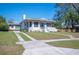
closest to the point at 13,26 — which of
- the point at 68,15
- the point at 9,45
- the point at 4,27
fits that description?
the point at 4,27

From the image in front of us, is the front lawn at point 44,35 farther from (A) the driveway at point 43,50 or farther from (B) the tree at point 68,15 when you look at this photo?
(B) the tree at point 68,15

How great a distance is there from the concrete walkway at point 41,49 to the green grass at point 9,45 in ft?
0.48

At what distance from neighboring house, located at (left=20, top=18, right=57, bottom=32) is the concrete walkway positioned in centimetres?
39

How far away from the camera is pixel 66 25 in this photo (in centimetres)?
570

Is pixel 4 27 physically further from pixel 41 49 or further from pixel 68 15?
pixel 68 15

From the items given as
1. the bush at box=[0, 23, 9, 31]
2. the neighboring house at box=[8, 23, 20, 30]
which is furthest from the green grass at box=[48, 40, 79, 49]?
the bush at box=[0, 23, 9, 31]

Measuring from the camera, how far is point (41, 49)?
524cm

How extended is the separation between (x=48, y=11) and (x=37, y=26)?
576mm

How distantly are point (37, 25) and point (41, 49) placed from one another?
81 cm

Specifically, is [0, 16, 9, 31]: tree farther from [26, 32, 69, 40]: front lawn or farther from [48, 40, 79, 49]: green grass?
[48, 40, 79, 49]: green grass

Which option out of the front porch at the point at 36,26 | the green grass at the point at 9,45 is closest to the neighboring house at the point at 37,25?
the front porch at the point at 36,26
